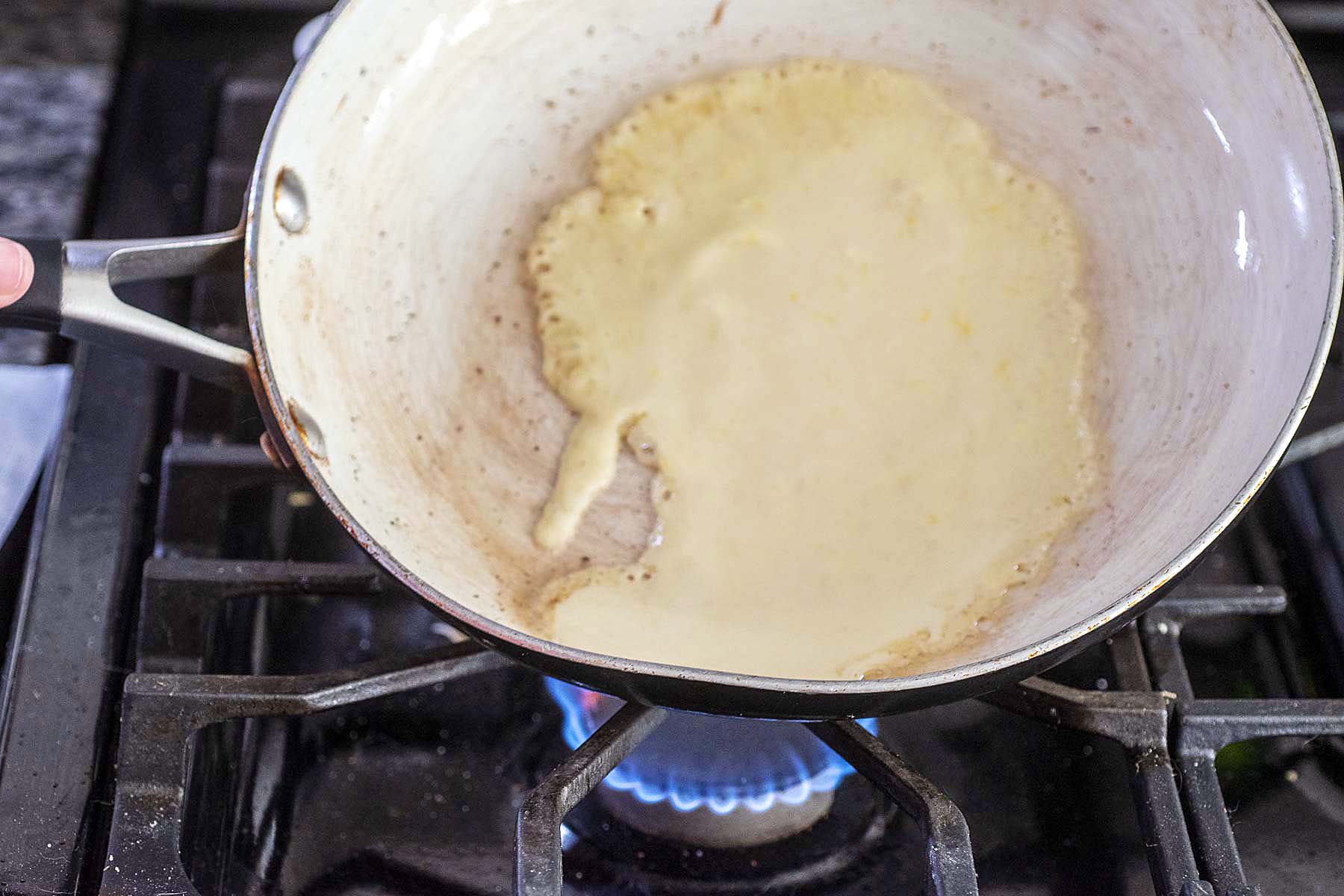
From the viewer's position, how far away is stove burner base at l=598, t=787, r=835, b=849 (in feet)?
1.85

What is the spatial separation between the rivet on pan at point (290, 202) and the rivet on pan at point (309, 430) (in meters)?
0.09

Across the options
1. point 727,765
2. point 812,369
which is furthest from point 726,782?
point 812,369

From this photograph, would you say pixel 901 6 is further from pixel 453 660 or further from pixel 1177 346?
pixel 453 660

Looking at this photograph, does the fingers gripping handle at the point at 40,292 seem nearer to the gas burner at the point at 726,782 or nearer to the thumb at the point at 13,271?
the thumb at the point at 13,271

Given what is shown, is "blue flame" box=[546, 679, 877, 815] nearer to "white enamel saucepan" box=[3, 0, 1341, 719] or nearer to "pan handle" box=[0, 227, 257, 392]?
"white enamel saucepan" box=[3, 0, 1341, 719]

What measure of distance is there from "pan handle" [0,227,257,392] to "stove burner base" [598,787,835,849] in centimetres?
26

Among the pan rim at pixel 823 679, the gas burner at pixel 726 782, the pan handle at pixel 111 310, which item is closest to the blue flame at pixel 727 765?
the gas burner at pixel 726 782

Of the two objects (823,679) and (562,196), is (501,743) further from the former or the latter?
(562,196)

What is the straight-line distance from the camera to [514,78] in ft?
2.30

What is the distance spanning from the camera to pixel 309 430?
1.85 ft

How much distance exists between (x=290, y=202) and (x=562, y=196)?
0.17 metres

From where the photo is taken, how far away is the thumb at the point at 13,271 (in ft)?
1.51

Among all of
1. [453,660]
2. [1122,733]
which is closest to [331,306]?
[453,660]

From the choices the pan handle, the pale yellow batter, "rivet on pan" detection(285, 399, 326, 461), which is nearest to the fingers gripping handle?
the pan handle
